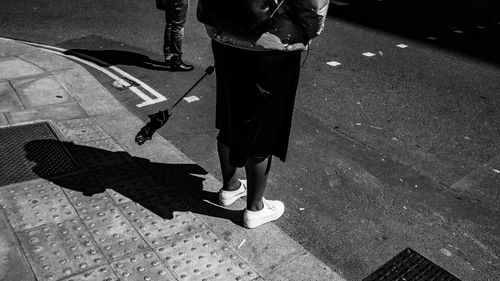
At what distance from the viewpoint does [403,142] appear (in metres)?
5.36

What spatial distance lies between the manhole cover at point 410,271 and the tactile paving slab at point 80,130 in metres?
2.84

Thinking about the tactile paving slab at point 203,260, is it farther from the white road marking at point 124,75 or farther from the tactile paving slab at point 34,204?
the white road marking at point 124,75

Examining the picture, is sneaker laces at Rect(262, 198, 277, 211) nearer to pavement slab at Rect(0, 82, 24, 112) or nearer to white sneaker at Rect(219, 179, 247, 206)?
white sneaker at Rect(219, 179, 247, 206)

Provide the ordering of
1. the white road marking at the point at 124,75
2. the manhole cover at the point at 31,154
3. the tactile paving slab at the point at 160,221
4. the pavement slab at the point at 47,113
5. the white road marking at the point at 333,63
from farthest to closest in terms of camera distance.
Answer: the white road marking at the point at 333,63 → the white road marking at the point at 124,75 → the pavement slab at the point at 47,113 → the manhole cover at the point at 31,154 → the tactile paving slab at the point at 160,221

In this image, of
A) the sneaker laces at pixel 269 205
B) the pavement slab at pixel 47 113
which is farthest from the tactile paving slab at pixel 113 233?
the pavement slab at pixel 47 113

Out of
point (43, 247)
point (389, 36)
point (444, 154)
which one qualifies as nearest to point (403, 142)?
point (444, 154)

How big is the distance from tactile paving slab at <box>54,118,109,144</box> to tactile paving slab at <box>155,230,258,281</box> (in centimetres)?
180

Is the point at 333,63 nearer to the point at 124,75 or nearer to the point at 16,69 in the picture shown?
the point at 124,75

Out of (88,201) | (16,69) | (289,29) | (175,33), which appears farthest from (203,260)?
(16,69)

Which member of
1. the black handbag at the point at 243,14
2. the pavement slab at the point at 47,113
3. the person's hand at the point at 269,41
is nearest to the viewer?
the black handbag at the point at 243,14

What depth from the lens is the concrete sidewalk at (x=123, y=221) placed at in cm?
323

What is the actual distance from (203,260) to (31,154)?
6.84 ft

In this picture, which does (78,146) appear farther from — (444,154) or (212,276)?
(444,154)

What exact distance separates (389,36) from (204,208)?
21.3 ft
